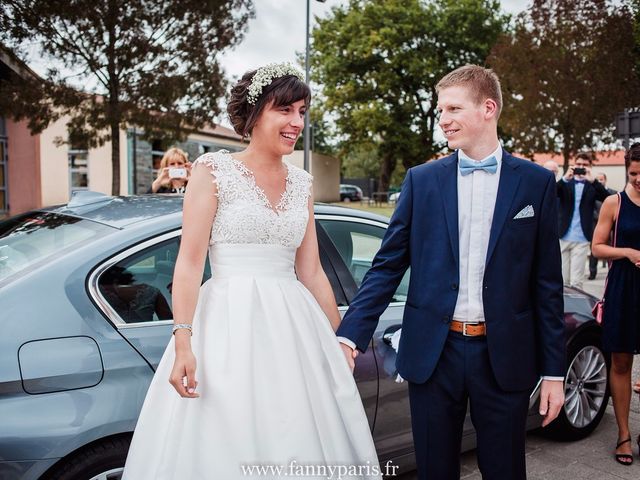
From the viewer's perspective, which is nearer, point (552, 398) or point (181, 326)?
point (181, 326)

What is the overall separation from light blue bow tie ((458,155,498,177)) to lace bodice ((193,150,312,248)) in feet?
2.15

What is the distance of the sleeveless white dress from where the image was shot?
2125 millimetres

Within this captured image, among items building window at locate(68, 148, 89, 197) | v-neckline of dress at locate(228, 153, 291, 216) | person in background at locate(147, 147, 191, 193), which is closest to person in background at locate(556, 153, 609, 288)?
person in background at locate(147, 147, 191, 193)

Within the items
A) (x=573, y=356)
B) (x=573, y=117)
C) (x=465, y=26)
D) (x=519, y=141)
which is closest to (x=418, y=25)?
(x=465, y=26)

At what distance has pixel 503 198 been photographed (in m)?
2.24

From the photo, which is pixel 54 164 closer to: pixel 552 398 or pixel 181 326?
pixel 181 326

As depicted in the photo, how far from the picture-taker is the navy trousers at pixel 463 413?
227cm

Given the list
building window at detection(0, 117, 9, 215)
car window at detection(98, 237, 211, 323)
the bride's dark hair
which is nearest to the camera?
the bride's dark hair

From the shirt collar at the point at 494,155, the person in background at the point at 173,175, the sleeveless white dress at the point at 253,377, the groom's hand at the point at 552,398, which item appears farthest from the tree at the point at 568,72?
the sleeveless white dress at the point at 253,377

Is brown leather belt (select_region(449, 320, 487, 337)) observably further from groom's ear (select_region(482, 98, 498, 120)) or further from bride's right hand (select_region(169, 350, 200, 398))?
bride's right hand (select_region(169, 350, 200, 398))

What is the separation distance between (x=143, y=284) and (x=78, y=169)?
25192 millimetres

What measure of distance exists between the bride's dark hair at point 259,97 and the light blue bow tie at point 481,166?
2.23 feet

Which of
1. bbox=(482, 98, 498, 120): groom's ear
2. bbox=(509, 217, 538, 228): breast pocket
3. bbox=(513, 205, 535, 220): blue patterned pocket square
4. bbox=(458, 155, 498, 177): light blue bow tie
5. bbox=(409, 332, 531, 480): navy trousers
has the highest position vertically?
bbox=(482, 98, 498, 120): groom's ear

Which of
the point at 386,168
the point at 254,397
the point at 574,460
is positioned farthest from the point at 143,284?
the point at 386,168
